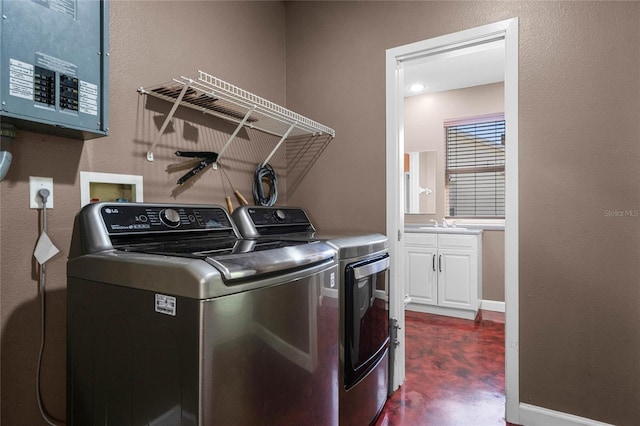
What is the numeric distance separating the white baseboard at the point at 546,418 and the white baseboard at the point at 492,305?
6.91ft

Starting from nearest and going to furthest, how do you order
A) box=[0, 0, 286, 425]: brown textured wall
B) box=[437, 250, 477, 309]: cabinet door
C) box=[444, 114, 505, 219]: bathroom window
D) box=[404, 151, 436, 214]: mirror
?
box=[0, 0, 286, 425]: brown textured wall < box=[437, 250, 477, 309]: cabinet door < box=[444, 114, 505, 219]: bathroom window < box=[404, 151, 436, 214]: mirror

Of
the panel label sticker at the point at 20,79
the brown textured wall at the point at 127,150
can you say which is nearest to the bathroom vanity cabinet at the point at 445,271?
the brown textured wall at the point at 127,150

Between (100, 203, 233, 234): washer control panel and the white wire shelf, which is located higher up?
the white wire shelf

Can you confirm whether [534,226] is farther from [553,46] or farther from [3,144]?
[3,144]

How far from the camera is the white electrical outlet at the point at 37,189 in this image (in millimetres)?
1167

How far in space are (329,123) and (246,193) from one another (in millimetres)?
751

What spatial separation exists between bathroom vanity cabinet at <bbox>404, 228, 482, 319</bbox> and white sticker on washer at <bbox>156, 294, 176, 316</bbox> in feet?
10.3

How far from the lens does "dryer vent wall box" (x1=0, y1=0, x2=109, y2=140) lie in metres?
0.98

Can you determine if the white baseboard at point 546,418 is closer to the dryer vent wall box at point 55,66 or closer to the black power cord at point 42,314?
the black power cord at point 42,314

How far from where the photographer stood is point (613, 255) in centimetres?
161

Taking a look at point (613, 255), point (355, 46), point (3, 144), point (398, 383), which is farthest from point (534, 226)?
point (3, 144)

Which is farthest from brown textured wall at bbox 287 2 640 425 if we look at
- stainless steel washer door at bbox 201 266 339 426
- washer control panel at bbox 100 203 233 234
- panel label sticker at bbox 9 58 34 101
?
panel label sticker at bbox 9 58 34 101

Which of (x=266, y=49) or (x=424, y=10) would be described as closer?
(x=424, y=10)

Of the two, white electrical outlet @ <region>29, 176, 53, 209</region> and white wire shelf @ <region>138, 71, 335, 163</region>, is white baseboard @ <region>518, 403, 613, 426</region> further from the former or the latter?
white electrical outlet @ <region>29, 176, 53, 209</region>
